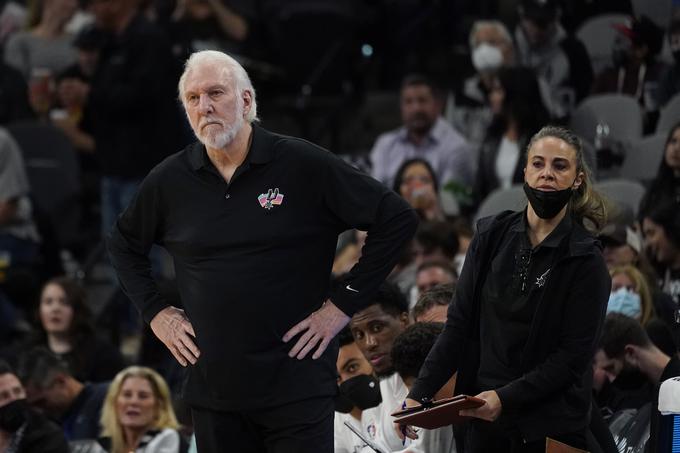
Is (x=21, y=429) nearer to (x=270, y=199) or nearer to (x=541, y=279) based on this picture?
(x=270, y=199)

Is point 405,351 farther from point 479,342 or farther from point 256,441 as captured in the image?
point 256,441

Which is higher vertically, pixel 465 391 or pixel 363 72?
pixel 363 72

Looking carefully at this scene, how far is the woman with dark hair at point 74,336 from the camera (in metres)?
8.22

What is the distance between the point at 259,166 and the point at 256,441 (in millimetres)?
824

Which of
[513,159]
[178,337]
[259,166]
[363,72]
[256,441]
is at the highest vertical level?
[363,72]

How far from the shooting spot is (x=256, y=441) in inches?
177

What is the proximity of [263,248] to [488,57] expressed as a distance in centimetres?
555

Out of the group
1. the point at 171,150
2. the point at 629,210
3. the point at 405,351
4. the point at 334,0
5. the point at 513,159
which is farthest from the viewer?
the point at 334,0

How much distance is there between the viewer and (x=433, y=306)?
579cm

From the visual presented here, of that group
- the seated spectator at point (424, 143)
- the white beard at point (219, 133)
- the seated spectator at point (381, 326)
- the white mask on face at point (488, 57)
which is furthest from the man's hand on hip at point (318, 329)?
the white mask on face at point (488, 57)

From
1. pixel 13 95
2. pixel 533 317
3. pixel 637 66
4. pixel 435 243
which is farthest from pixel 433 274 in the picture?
pixel 13 95

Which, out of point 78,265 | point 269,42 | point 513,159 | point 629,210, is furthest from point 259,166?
point 269,42

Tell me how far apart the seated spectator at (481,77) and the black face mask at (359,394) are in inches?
151

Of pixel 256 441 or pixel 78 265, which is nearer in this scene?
pixel 256 441
